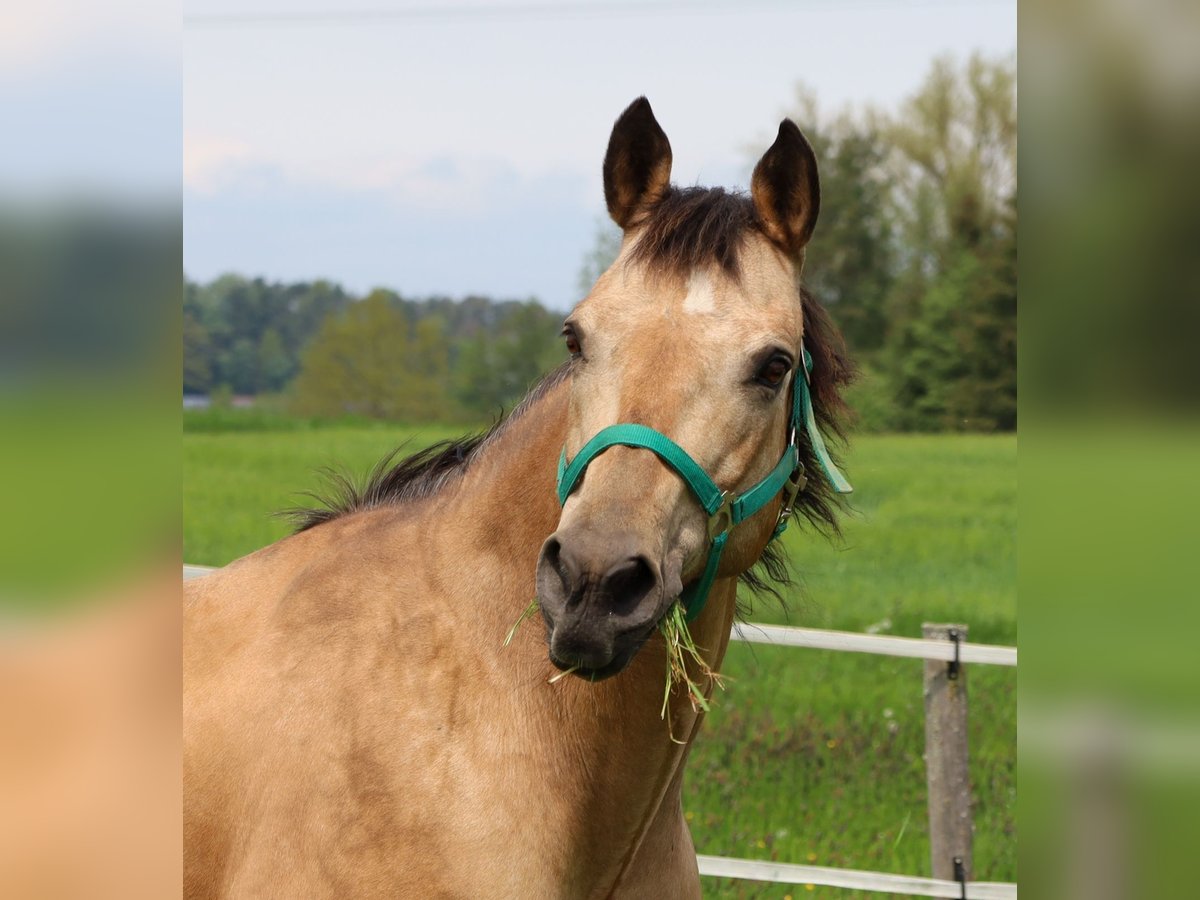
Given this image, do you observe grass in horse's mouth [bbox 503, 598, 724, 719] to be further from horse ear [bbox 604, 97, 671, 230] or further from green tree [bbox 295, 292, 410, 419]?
green tree [bbox 295, 292, 410, 419]

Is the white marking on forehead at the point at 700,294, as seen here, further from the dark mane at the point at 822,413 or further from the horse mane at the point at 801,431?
the dark mane at the point at 822,413

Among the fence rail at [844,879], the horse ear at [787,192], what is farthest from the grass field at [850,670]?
the horse ear at [787,192]

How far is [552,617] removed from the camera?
1.90m

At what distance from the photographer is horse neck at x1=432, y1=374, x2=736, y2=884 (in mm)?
2291

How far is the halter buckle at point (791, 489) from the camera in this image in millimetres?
2455

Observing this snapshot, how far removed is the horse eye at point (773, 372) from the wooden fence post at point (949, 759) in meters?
2.96

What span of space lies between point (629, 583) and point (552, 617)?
5.8 inches

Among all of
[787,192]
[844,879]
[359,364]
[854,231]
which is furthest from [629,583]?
[854,231]

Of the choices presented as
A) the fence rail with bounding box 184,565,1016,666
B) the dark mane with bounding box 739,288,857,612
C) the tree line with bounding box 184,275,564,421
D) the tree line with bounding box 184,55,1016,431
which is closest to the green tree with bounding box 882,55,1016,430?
the tree line with bounding box 184,55,1016,431

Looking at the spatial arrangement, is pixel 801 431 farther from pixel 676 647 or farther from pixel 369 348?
pixel 369 348
